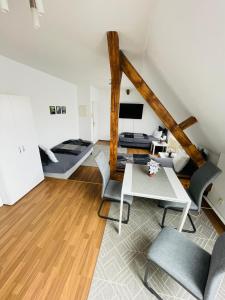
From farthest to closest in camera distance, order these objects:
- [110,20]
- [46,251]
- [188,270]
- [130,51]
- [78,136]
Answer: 1. [78,136]
2. [130,51]
3. [46,251]
4. [110,20]
5. [188,270]

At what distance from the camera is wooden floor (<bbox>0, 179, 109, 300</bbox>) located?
54.7 inches

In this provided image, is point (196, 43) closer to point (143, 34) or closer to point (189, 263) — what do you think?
point (143, 34)

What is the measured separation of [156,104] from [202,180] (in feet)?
4.74

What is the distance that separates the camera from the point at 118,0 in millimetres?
1252

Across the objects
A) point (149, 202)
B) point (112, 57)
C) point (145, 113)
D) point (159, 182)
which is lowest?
point (149, 202)

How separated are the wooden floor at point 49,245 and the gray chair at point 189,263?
74cm

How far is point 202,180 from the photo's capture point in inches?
77.5

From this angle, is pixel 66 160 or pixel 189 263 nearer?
pixel 189 263

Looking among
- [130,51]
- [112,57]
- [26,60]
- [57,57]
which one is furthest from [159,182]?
[26,60]

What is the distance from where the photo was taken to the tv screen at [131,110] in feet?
21.2

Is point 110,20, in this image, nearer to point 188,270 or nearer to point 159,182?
point 159,182

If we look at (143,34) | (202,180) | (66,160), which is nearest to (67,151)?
(66,160)

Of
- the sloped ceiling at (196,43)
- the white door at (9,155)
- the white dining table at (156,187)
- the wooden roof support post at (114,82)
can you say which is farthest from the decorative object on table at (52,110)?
the sloped ceiling at (196,43)

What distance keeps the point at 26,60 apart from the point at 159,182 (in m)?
3.22
